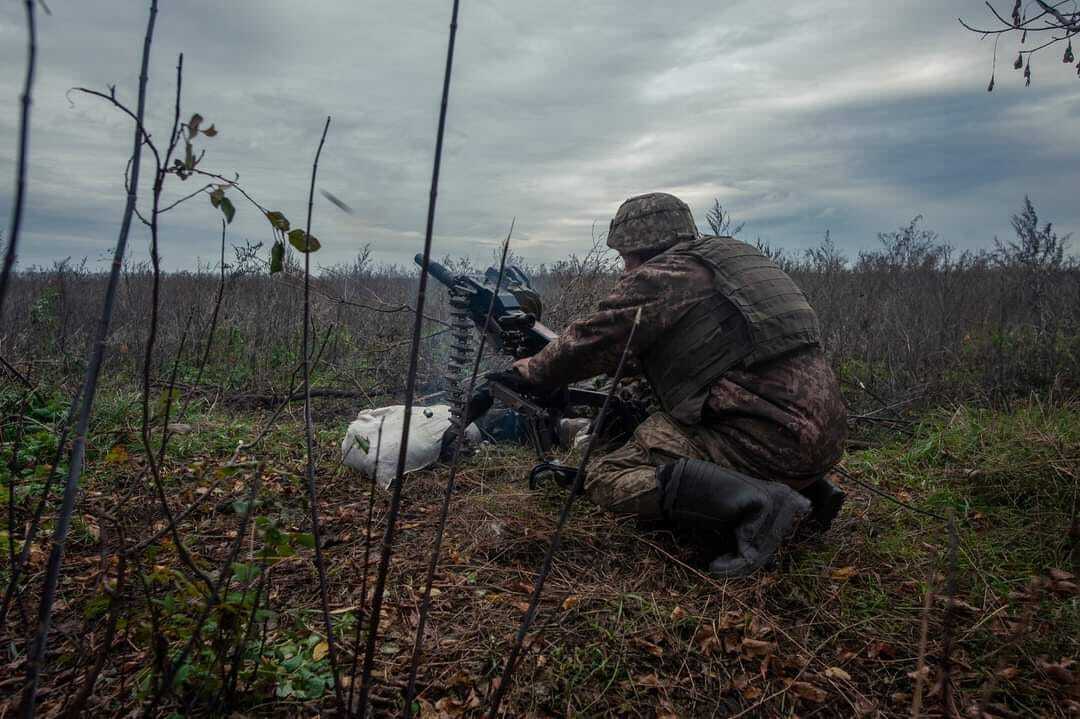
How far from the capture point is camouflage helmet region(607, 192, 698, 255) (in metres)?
3.50

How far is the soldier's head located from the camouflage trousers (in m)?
Result: 0.93

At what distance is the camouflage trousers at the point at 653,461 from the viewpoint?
3053mm

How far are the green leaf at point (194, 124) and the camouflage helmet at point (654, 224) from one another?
2660 millimetres

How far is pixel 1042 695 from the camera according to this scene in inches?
82.1

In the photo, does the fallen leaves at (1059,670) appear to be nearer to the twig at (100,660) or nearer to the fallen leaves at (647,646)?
the fallen leaves at (647,646)

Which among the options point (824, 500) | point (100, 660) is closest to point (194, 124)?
point (100, 660)

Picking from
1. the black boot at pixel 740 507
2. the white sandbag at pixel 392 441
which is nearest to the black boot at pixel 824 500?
the black boot at pixel 740 507

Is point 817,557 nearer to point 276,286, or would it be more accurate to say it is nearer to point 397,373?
point 397,373

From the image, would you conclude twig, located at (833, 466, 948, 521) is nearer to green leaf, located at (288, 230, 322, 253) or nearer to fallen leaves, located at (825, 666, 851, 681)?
fallen leaves, located at (825, 666, 851, 681)

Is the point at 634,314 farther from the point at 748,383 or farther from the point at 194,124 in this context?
the point at 194,124

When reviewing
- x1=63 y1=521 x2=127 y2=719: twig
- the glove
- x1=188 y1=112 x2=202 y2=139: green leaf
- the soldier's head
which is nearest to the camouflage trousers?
the glove

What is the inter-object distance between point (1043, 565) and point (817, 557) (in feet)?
3.16

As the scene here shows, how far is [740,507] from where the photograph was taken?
109 inches

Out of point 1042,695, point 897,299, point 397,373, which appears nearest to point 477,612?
point 1042,695
